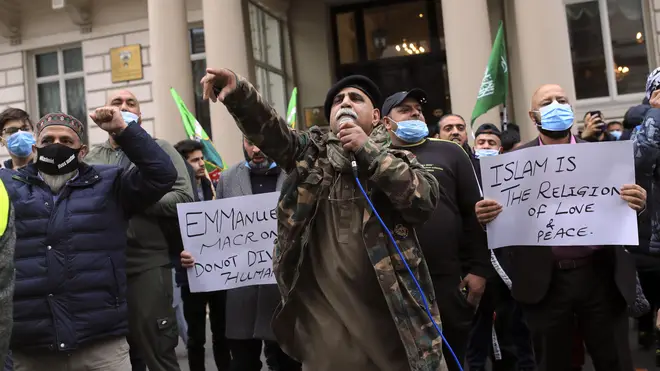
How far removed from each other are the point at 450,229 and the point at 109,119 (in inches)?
79.2

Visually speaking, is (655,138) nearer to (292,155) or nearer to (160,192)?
(292,155)

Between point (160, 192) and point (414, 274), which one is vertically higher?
point (160, 192)

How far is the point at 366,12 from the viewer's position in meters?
13.7

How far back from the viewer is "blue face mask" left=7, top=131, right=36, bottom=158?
4.26 meters

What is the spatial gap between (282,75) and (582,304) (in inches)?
428

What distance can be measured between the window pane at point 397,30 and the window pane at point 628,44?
374 cm

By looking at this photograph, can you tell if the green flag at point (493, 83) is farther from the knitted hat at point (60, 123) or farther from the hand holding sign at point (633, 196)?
the knitted hat at point (60, 123)

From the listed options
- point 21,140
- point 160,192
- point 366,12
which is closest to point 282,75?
point 366,12

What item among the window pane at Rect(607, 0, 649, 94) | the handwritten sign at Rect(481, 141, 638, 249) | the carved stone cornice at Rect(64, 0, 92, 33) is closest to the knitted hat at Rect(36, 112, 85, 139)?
the handwritten sign at Rect(481, 141, 638, 249)

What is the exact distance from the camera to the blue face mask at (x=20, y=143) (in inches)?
168

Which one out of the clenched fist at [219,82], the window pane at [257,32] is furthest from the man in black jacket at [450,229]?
the window pane at [257,32]

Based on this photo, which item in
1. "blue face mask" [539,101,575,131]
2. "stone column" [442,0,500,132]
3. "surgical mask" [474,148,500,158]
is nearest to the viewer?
"blue face mask" [539,101,575,131]

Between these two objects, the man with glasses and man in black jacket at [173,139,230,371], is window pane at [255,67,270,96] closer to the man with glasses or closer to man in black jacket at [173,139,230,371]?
man in black jacket at [173,139,230,371]

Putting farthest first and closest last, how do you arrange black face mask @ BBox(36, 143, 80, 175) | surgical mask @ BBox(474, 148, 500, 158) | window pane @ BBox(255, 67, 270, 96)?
window pane @ BBox(255, 67, 270, 96)
surgical mask @ BBox(474, 148, 500, 158)
black face mask @ BBox(36, 143, 80, 175)
